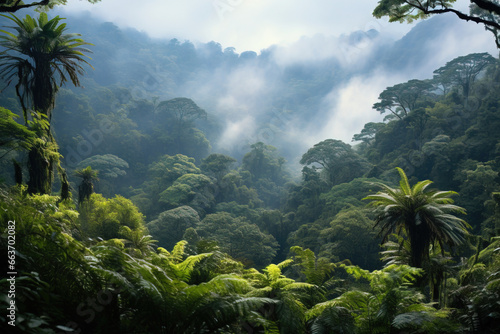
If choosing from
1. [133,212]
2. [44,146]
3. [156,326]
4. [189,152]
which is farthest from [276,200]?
[156,326]

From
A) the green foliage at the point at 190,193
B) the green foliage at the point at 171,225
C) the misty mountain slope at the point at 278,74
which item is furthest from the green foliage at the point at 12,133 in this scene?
the misty mountain slope at the point at 278,74

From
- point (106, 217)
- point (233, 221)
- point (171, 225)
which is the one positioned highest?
point (233, 221)

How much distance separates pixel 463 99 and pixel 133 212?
153 ft

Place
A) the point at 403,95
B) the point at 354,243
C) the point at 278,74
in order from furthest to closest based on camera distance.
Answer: the point at 278,74, the point at 403,95, the point at 354,243

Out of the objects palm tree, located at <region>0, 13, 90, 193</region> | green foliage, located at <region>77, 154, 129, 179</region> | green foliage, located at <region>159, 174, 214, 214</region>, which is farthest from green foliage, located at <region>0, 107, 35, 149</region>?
green foliage, located at <region>77, 154, 129, 179</region>

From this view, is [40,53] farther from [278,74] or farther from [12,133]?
[278,74]

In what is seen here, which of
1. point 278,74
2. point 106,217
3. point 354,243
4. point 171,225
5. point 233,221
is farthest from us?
point 278,74

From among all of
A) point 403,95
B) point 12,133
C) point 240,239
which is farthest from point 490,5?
point 403,95

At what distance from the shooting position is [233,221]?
3556 centimetres

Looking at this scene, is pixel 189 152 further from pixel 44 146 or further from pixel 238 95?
pixel 238 95

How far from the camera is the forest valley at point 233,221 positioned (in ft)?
11.3

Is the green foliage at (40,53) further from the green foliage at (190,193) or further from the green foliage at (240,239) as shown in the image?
the green foliage at (190,193)

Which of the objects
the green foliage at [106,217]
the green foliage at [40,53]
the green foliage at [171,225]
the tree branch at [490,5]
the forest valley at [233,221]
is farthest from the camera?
the green foliage at [171,225]

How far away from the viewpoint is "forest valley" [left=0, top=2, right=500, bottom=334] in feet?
11.3
